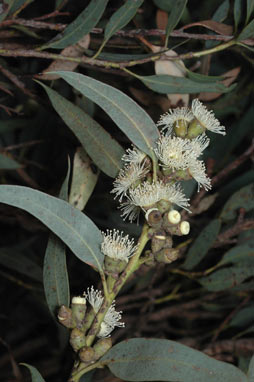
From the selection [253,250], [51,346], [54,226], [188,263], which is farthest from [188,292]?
[54,226]

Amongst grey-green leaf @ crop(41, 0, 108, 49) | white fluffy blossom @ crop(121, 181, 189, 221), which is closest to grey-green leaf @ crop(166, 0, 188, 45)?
grey-green leaf @ crop(41, 0, 108, 49)

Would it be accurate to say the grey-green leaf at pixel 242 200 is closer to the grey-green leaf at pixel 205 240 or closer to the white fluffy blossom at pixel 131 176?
the grey-green leaf at pixel 205 240

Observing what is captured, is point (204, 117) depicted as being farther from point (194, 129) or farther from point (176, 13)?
point (176, 13)

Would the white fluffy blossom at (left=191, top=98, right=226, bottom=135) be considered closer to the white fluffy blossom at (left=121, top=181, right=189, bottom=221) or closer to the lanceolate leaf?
the white fluffy blossom at (left=121, top=181, right=189, bottom=221)

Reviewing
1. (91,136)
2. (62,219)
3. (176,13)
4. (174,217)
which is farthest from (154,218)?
(176,13)

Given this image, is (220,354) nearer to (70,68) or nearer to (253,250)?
(253,250)
